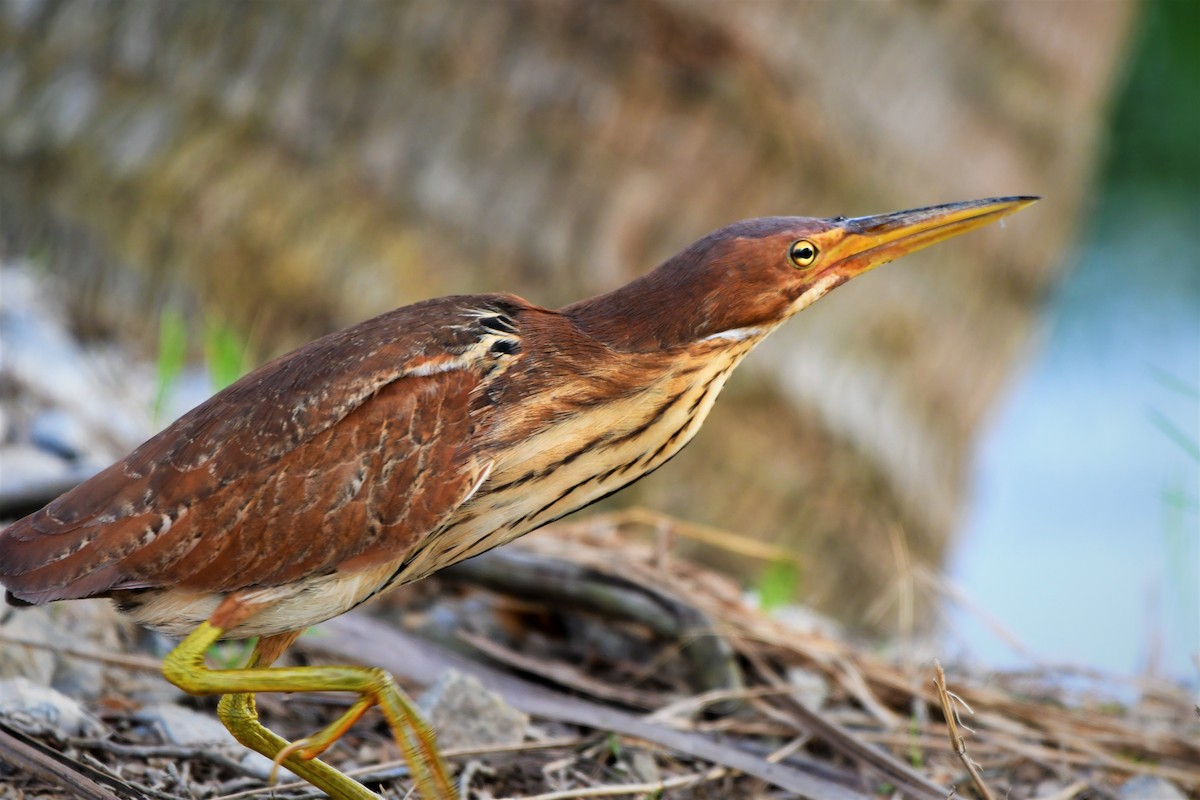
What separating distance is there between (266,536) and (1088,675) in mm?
Result: 2457

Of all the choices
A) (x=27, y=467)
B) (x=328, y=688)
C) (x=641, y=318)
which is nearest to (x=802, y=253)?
(x=641, y=318)

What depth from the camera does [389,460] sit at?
2.82 m

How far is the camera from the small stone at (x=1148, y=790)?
3.49 m

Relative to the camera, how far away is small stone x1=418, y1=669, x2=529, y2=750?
11.3 feet

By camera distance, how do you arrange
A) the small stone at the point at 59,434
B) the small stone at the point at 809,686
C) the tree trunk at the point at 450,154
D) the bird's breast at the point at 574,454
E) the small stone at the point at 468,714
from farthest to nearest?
the tree trunk at the point at 450,154 < the small stone at the point at 59,434 < the small stone at the point at 809,686 < the small stone at the point at 468,714 < the bird's breast at the point at 574,454

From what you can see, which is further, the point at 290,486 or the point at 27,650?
the point at 27,650

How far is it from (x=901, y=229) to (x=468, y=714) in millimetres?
1534

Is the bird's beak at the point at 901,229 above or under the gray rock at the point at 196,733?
above

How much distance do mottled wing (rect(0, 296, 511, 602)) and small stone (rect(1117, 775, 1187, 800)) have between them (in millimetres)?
1897

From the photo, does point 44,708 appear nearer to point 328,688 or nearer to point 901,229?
point 328,688

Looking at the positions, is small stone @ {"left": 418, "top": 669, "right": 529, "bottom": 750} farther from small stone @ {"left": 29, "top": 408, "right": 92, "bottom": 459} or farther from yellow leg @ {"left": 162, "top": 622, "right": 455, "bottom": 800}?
small stone @ {"left": 29, "top": 408, "right": 92, "bottom": 459}

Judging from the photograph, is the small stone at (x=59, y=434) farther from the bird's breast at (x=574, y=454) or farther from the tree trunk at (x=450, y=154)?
the bird's breast at (x=574, y=454)

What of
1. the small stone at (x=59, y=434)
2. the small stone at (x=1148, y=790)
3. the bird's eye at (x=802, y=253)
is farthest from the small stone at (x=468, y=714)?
the small stone at (x=59, y=434)

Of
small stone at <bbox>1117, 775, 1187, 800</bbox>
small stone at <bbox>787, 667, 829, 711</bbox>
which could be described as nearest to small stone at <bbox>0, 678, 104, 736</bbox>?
small stone at <bbox>787, 667, 829, 711</bbox>
